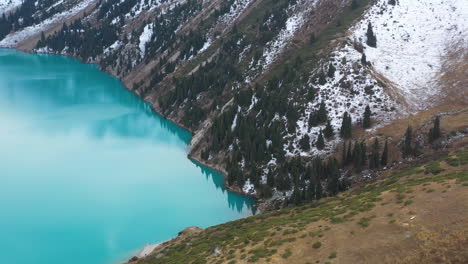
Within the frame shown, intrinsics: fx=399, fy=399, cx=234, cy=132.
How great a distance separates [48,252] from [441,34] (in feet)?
277

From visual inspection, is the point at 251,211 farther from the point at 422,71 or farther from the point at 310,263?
the point at 422,71

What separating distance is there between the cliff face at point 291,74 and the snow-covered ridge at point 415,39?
226mm

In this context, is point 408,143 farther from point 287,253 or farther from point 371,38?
point 287,253

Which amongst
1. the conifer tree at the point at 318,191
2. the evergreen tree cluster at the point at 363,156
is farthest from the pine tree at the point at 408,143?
the conifer tree at the point at 318,191

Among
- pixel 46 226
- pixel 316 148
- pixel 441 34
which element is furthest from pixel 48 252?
pixel 441 34

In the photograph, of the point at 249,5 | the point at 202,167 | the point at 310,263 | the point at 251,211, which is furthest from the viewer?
the point at 249,5

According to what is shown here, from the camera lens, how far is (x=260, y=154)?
67.2 meters

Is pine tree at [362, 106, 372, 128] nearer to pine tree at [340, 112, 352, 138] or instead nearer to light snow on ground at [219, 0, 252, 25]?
pine tree at [340, 112, 352, 138]

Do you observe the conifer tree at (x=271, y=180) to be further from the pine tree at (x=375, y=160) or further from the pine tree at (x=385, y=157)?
the pine tree at (x=385, y=157)

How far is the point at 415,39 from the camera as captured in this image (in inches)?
3354

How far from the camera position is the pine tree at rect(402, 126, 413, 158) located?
2185 inches

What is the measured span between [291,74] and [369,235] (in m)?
54.3

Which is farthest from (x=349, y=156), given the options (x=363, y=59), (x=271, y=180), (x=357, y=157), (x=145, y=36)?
(x=145, y=36)

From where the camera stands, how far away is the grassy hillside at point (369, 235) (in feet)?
76.8
